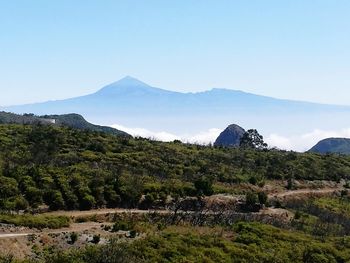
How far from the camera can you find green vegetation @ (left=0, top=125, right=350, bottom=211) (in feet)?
144

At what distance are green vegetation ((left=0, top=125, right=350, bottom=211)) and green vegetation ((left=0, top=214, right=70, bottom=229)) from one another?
423 centimetres

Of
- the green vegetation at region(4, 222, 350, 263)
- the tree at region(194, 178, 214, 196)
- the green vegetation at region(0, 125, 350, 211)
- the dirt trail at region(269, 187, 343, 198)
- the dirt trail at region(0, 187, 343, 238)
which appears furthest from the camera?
the dirt trail at region(269, 187, 343, 198)

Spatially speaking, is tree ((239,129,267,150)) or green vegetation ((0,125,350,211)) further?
tree ((239,129,267,150))

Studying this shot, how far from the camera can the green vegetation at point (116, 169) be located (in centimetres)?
4378

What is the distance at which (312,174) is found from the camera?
72562mm

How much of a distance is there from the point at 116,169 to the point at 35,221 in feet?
73.0

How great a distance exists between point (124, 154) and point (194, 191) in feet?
53.5

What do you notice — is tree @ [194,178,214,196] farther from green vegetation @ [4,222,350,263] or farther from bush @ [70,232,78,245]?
bush @ [70,232,78,245]

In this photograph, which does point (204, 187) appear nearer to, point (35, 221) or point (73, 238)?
point (35, 221)

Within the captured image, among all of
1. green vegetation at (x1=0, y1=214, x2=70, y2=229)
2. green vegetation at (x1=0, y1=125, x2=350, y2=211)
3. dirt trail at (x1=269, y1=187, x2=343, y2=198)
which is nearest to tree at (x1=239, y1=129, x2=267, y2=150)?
green vegetation at (x1=0, y1=125, x2=350, y2=211)

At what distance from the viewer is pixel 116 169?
56.6 metres

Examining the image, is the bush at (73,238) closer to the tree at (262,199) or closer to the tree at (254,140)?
the tree at (262,199)

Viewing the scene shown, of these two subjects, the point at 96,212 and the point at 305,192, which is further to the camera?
the point at 305,192

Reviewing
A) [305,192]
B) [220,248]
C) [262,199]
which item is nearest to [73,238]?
[220,248]
